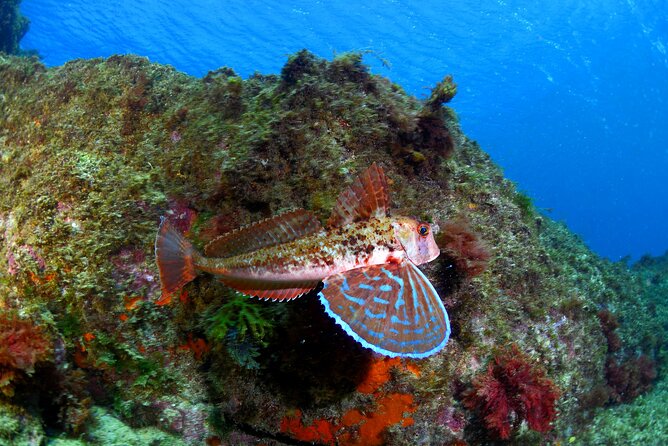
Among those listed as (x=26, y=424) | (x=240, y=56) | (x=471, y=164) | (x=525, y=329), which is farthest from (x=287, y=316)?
(x=240, y=56)

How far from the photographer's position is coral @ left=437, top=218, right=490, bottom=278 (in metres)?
4.90

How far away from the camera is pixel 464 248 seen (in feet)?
16.1

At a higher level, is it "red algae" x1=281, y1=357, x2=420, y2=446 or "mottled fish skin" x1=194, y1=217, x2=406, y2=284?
"mottled fish skin" x1=194, y1=217, x2=406, y2=284

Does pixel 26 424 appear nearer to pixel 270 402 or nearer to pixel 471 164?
pixel 270 402

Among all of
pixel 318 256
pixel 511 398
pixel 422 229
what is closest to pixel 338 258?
pixel 318 256

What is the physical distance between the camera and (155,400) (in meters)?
4.55

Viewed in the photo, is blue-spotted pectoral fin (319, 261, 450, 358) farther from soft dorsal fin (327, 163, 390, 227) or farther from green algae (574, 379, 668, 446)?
green algae (574, 379, 668, 446)

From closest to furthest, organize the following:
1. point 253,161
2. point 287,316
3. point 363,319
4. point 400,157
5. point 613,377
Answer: point 363,319, point 287,316, point 253,161, point 400,157, point 613,377

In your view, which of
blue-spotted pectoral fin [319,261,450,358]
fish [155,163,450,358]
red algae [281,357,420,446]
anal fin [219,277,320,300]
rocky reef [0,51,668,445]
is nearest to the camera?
blue-spotted pectoral fin [319,261,450,358]

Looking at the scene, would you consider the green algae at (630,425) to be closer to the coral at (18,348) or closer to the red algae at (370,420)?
the red algae at (370,420)

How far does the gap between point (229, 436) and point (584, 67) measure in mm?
111142

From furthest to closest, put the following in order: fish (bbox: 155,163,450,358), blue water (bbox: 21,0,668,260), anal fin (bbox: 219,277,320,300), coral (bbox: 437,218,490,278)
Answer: blue water (bbox: 21,0,668,260), coral (bbox: 437,218,490,278), anal fin (bbox: 219,277,320,300), fish (bbox: 155,163,450,358)

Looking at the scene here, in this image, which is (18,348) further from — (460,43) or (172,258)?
(460,43)

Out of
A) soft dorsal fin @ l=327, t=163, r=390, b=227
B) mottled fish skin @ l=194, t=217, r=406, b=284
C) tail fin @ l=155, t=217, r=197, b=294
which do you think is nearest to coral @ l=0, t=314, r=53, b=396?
tail fin @ l=155, t=217, r=197, b=294
